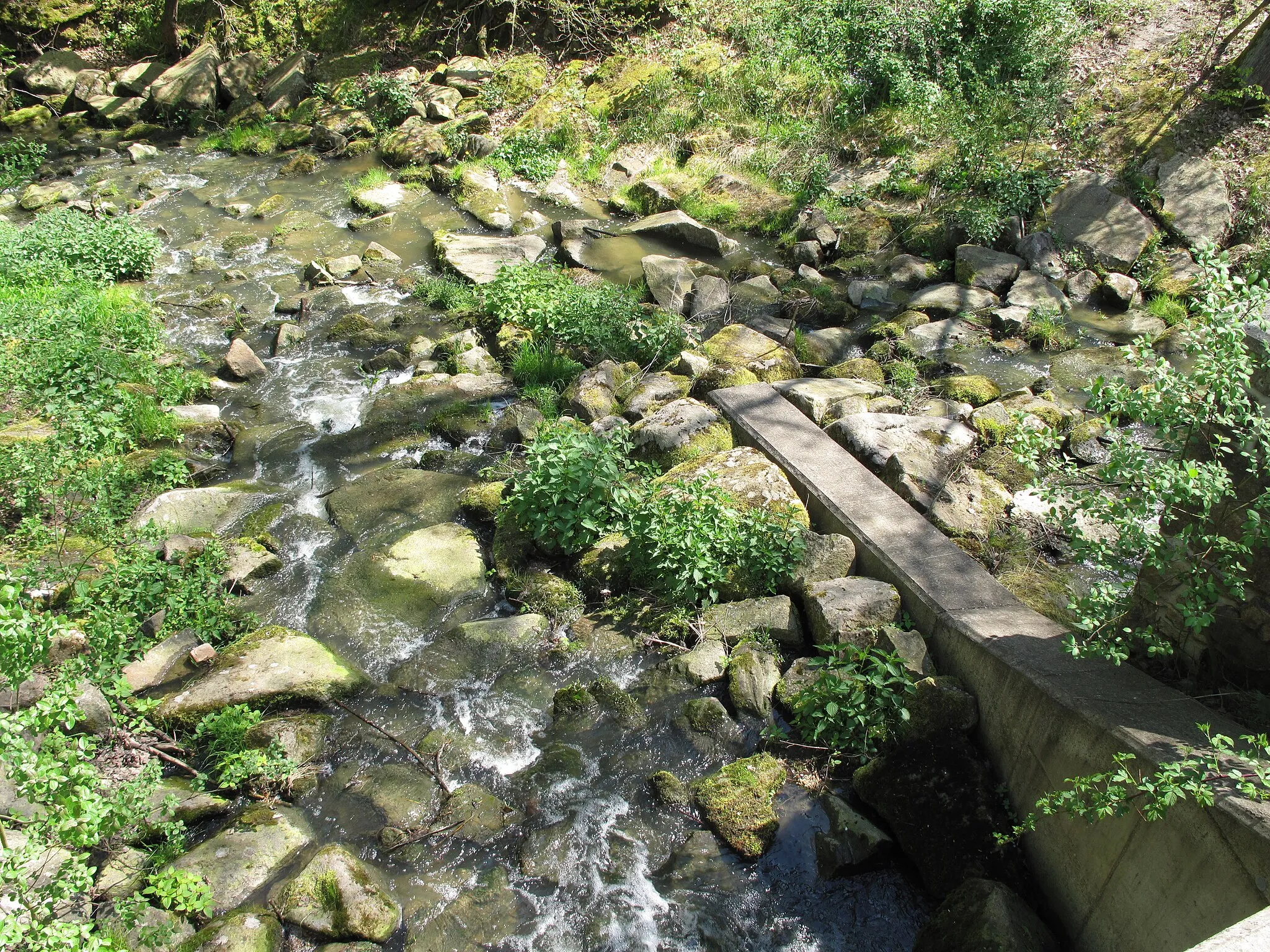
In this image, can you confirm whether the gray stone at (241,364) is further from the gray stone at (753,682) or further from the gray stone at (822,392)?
the gray stone at (753,682)

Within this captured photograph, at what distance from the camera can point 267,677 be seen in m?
5.14

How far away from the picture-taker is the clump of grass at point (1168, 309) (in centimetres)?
910

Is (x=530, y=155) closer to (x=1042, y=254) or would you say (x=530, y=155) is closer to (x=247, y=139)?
(x=247, y=139)

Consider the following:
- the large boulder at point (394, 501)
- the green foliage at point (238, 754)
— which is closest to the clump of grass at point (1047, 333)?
the large boulder at point (394, 501)

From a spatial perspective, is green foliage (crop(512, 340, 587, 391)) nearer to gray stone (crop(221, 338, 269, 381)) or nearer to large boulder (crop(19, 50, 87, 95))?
gray stone (crop(221, 338, 269, 381))

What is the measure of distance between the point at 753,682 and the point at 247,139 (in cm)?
1452

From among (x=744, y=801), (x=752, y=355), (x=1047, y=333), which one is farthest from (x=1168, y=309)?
(x=744, y=801)

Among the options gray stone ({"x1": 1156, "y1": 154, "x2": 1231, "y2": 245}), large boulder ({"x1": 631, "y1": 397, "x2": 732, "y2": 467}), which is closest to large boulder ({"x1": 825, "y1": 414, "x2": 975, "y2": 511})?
large boulder ({"x1": 631, "y1": 397, "x2": 732, "y2": 467})

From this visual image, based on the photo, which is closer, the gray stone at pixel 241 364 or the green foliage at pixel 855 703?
the green foliage at pixel 855 703

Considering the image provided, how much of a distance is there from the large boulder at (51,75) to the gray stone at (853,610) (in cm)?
1904

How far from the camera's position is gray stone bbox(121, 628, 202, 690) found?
5.24 m

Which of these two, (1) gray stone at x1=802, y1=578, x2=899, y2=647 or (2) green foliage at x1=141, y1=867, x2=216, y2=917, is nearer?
(2) green foliage at x1=141, y1=867, x2=216, y2=917

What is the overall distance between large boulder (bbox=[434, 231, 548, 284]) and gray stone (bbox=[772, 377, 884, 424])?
4.49 m

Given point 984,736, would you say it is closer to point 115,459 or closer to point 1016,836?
point 1016,836
